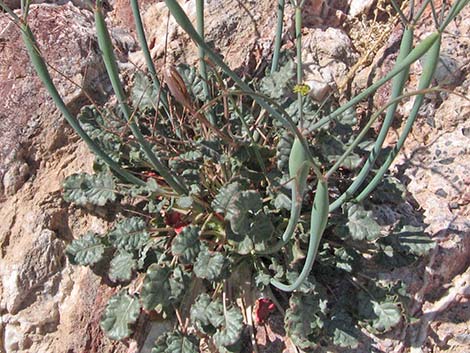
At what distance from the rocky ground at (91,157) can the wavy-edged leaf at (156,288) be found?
0.75 feet

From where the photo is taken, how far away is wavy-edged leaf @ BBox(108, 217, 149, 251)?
175 cm

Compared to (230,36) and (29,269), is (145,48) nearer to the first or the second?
A: (230,36)

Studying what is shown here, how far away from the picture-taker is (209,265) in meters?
1.62

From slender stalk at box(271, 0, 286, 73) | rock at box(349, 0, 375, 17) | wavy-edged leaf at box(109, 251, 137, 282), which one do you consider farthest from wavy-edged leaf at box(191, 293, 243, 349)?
rock at box(349, 0, 375, 17)

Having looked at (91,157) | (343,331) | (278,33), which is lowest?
(343,331)

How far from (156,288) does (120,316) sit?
0.16 meters

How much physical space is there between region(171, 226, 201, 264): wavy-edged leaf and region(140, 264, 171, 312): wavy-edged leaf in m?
0.09

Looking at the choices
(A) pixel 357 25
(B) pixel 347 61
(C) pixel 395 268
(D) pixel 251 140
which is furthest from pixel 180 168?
(A) pixel 357 25

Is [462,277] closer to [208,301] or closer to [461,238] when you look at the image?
[461,238]

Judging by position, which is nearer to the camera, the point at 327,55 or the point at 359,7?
the point at 327,55

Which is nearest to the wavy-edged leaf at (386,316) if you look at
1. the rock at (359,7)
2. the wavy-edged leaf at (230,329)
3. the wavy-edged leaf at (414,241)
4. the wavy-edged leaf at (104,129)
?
the wavy-edged leaf at (414,241)

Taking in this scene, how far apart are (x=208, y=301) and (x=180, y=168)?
44cm

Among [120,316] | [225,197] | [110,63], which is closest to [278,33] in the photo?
[225,197]

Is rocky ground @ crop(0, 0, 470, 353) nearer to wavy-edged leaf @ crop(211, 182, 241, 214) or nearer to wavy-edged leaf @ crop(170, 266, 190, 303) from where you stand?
wavy-edged leaf @ crop(170, 266, 190, 303)
